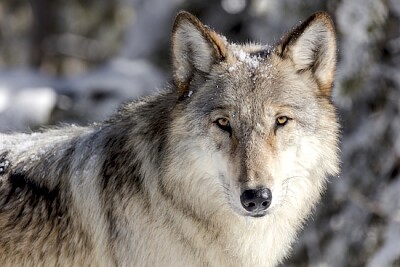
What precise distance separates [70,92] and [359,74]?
532cm

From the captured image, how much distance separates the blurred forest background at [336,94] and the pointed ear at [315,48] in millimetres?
1203

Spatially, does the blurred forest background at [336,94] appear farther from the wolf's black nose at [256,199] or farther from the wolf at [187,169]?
the wolf's black nose at [256,199]

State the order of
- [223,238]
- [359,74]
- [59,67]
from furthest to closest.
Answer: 1. [59,67]
2. [359,74]
3. [223,238]

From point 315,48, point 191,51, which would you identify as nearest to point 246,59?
point 191,51

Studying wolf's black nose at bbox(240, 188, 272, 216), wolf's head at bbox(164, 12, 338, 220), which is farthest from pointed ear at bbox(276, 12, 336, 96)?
wolf's black nose at bbox(240, 188, 272, 216)

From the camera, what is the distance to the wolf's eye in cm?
460

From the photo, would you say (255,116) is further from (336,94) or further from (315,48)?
(336,94)

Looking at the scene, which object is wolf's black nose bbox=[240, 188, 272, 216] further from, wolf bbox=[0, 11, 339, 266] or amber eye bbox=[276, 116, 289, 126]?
amber eye bbox=[276, 116, 289, 126]

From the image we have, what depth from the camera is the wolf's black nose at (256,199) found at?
429cm

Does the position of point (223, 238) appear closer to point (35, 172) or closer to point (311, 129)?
point (311, 129)

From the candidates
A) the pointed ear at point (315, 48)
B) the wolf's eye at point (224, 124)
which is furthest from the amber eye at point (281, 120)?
the pointed ear at point (315, 48)

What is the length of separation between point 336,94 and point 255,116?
4427 millimetres

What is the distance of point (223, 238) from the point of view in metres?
4.81

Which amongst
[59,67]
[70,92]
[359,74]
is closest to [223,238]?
[359,74]
